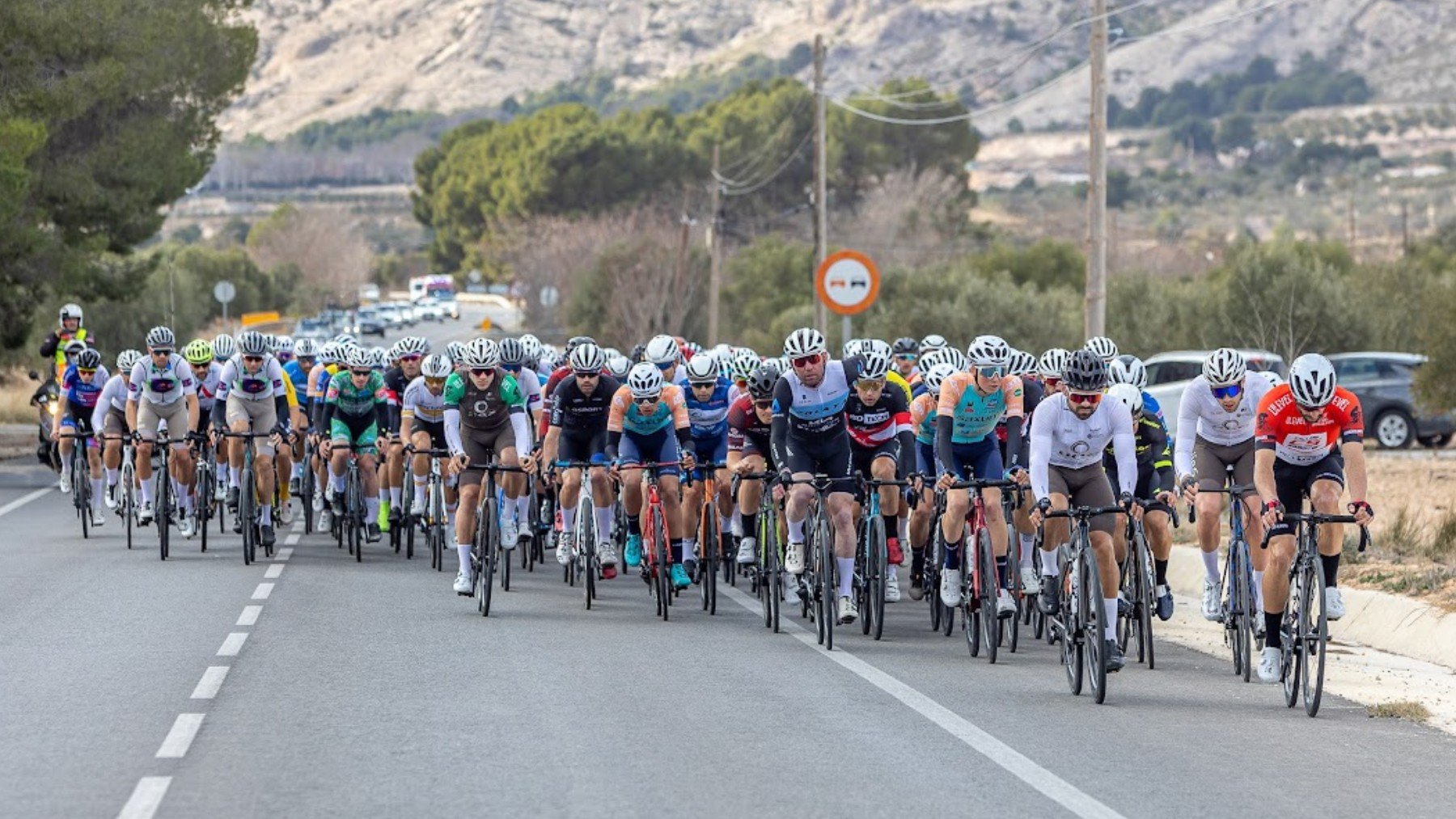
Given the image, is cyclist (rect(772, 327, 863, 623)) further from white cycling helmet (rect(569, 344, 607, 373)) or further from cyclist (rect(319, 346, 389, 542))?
cyclist (rect(319, 346, 389, 542))

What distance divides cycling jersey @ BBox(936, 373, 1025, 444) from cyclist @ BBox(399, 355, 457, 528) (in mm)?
5892

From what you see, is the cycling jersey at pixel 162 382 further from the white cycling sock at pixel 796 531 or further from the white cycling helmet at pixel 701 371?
the white cycling sock at pixel 796 531

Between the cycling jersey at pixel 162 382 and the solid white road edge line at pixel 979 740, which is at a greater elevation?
the cycling jersey at pixel 162 382

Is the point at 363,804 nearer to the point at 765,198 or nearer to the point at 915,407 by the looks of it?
the point at 915,407

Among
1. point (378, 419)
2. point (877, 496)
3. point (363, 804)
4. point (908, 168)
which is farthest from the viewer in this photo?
point (908, 168)

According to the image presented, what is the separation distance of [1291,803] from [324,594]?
32.5 ft

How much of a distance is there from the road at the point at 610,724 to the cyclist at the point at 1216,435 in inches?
29.0

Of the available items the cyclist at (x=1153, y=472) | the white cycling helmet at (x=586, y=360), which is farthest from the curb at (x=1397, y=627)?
the white cycling helmet at (x=586, y=360)

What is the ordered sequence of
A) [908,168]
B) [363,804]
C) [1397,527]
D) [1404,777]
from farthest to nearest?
[908,168]
[1397,527]
[1404,777]
[363,804]

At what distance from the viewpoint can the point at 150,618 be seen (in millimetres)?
15789

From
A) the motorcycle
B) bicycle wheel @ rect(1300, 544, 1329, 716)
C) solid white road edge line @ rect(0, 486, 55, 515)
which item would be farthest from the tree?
bicycle wheel @ rect(1300, 544, 1329, 716)

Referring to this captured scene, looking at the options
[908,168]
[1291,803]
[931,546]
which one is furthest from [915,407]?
[908,168]

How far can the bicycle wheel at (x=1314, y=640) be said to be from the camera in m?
11.6

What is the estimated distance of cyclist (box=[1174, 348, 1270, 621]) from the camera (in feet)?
47.1
